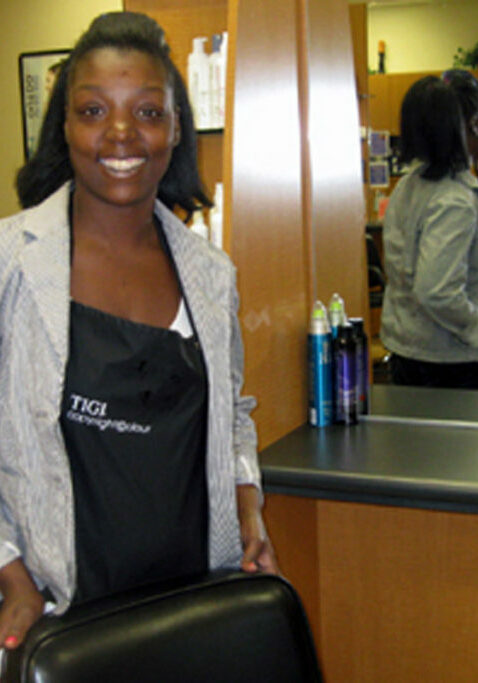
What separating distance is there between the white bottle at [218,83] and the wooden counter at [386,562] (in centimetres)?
83

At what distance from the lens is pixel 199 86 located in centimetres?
204

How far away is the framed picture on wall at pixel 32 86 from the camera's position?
3.33 meters

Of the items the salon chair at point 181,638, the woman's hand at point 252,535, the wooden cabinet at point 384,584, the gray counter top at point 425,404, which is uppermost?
the salon chair at point 181,638

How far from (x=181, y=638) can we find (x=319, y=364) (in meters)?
1.04

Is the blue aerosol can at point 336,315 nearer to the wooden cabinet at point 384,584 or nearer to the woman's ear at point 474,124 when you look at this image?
the wooden cabinet at point 384,584

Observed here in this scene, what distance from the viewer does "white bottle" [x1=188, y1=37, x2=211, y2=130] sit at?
204cm

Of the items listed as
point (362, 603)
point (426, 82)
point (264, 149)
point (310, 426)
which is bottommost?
point (362, 603)

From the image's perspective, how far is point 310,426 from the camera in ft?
5.85

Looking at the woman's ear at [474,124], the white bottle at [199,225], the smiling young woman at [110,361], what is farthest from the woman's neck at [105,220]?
the woman's ear at [474,124]

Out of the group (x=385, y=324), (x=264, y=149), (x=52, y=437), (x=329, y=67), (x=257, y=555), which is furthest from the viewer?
(x=385, y=324)

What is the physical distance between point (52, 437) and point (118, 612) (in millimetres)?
219

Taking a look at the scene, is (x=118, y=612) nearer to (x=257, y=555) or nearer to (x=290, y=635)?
(x=290, y=635)

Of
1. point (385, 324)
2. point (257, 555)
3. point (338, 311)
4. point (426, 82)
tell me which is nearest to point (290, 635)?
point (257, 555)

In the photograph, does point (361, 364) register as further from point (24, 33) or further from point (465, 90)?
point (24, 33)
